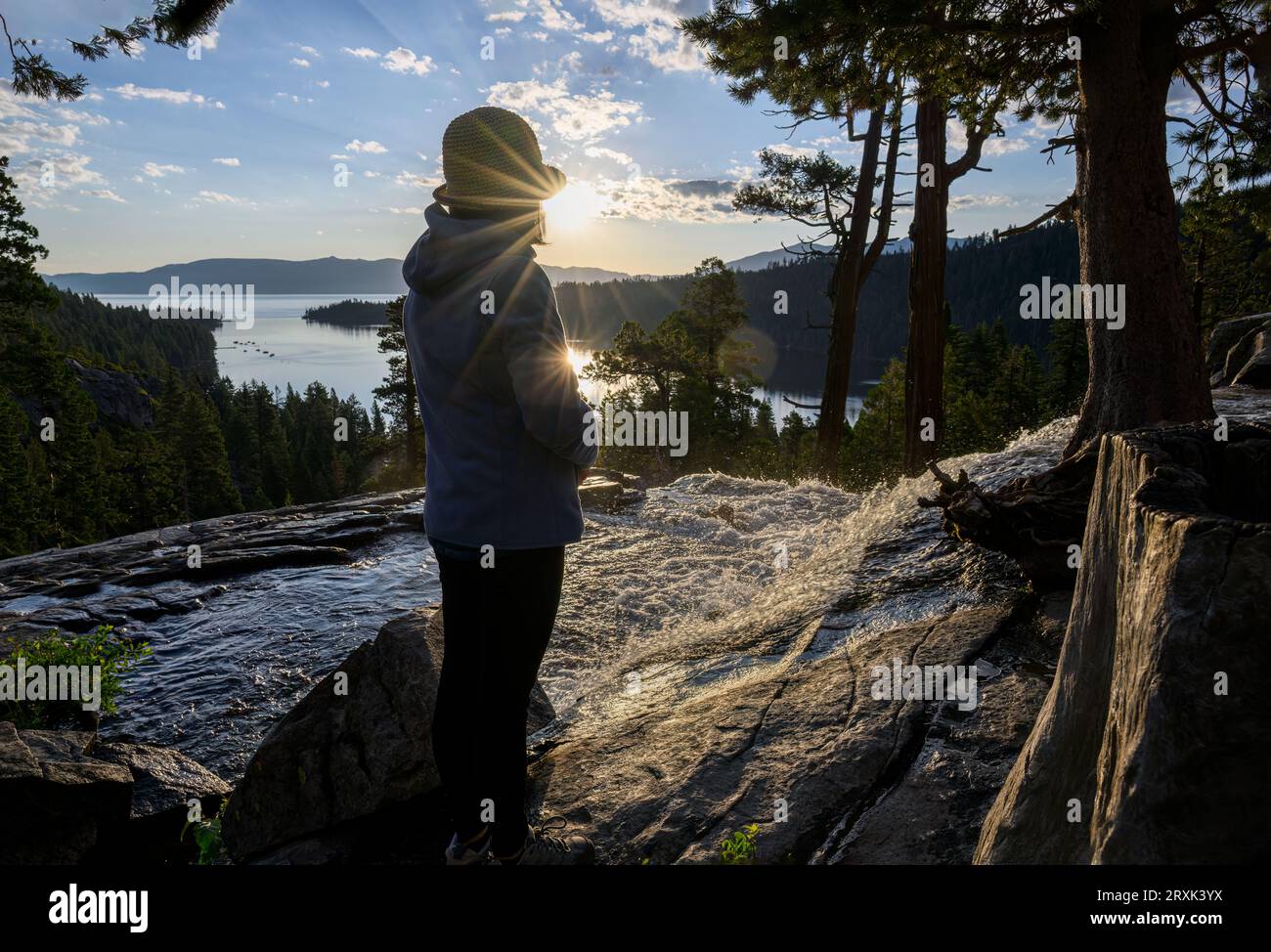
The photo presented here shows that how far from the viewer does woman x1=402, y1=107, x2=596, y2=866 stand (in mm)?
2670

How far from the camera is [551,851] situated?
3158mm

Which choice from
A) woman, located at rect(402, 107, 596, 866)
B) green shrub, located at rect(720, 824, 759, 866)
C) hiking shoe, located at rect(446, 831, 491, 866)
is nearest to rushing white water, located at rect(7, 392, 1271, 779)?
green shrub, located at rect(720, 824, 759, 866)

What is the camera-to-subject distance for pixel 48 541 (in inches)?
1634

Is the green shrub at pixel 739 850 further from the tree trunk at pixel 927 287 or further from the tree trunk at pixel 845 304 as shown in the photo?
the tree trunk at pixel 845 304

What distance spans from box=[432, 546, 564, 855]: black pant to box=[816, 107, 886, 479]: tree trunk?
15590 millimetres

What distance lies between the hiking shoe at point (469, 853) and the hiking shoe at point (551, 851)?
58mm

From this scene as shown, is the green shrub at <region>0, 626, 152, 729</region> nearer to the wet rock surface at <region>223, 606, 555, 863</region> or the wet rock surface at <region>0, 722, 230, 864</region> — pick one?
the wet rock surface at <region>0, 722, 230, 864</region>

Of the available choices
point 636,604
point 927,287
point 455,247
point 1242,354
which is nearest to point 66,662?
point 636,604

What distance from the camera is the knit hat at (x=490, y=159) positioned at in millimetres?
2746

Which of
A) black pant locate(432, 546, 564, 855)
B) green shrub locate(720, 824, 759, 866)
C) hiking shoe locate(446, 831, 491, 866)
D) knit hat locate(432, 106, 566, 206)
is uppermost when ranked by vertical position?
knit hat locate(432, 106, 566, 206)

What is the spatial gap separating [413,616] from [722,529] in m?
8.08

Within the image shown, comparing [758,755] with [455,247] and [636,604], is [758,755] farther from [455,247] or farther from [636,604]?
[636,604]

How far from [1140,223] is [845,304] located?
38.8ft
